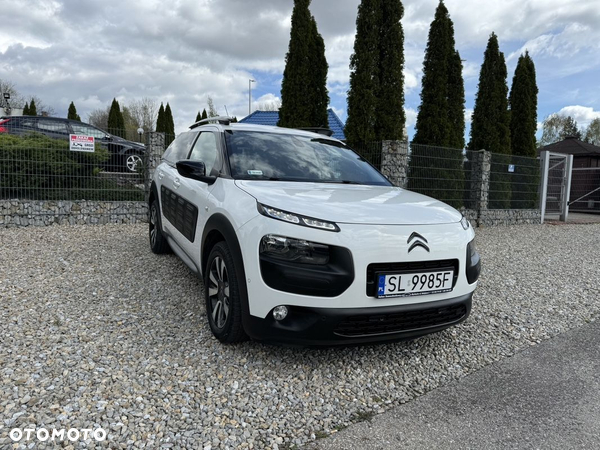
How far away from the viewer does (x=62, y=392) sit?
2.36m

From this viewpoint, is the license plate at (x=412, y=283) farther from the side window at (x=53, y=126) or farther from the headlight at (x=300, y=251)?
the side window at (x=53, y=126)

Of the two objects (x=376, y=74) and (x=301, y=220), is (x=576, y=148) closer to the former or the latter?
(x=376, y=74)

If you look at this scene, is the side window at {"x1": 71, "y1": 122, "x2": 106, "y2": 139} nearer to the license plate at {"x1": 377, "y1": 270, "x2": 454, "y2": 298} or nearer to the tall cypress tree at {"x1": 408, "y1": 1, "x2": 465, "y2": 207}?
the tall cypress tree at {"x1": 408, "y1": 1, "x2": 465, "y2": 207}

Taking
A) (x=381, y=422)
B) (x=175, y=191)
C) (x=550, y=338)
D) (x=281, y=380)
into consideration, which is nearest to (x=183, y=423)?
(x=281, y=380)

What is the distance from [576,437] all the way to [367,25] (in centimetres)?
936

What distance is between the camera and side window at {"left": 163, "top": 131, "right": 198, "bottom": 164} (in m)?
4.58

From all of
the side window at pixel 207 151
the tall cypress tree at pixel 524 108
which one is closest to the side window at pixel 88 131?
the side window at pixel 207 151

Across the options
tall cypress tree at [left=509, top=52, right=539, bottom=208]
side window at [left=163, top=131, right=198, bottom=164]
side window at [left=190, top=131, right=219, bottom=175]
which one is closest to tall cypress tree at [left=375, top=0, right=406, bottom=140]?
side window at [left=163, top=131, right=198, bottom=164]

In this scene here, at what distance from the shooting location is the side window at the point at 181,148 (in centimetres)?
458

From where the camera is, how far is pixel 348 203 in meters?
2.81

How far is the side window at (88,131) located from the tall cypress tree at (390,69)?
6.00m

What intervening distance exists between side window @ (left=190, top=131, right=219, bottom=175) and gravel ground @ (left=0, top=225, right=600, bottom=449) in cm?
128

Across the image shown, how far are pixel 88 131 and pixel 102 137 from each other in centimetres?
46

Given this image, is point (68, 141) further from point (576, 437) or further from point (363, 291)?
point (576, 437)
